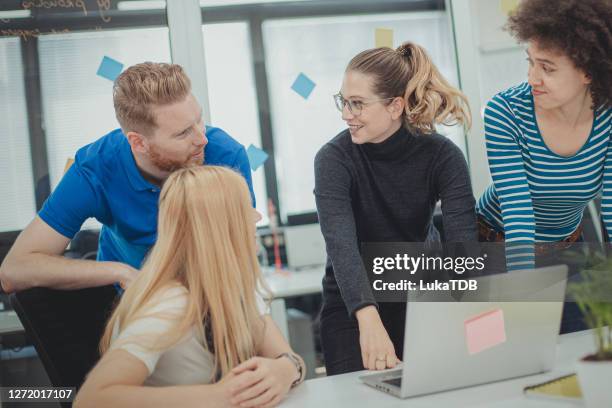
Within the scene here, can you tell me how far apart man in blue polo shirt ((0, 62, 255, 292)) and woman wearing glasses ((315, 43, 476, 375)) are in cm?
32

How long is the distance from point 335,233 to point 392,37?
4.69ft

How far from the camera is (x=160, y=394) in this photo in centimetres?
109

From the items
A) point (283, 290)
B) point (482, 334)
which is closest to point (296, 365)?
point (482, 334)

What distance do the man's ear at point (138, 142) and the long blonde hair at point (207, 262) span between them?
44 centimetres

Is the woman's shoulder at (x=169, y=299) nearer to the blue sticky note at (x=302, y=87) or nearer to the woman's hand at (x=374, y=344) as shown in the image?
the woman's hand at (x=374, y=344)

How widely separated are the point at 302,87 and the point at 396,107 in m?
1.14

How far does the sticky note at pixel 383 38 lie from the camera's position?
2740 mm

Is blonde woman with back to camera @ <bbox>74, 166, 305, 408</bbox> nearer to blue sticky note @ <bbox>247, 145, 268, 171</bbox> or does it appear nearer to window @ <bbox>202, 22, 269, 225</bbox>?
blue sticky note @ <bbox>247, 145, 268, 171</bbox>

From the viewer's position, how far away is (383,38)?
274 cm

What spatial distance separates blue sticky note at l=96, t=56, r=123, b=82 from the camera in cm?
244

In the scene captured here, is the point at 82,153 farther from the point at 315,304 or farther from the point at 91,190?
the point at 315,304

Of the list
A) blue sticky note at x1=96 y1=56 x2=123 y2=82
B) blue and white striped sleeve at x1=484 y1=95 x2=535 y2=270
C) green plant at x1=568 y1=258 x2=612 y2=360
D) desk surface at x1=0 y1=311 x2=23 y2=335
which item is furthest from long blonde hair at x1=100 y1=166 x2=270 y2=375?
blue sticky note at x1=96 y1=56 x2=123 y2=82

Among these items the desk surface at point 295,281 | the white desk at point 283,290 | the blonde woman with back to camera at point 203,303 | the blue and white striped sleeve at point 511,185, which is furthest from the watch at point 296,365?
the white desk at point 283,290

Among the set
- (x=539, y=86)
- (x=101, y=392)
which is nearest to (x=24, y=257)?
(x=101, y=392)
